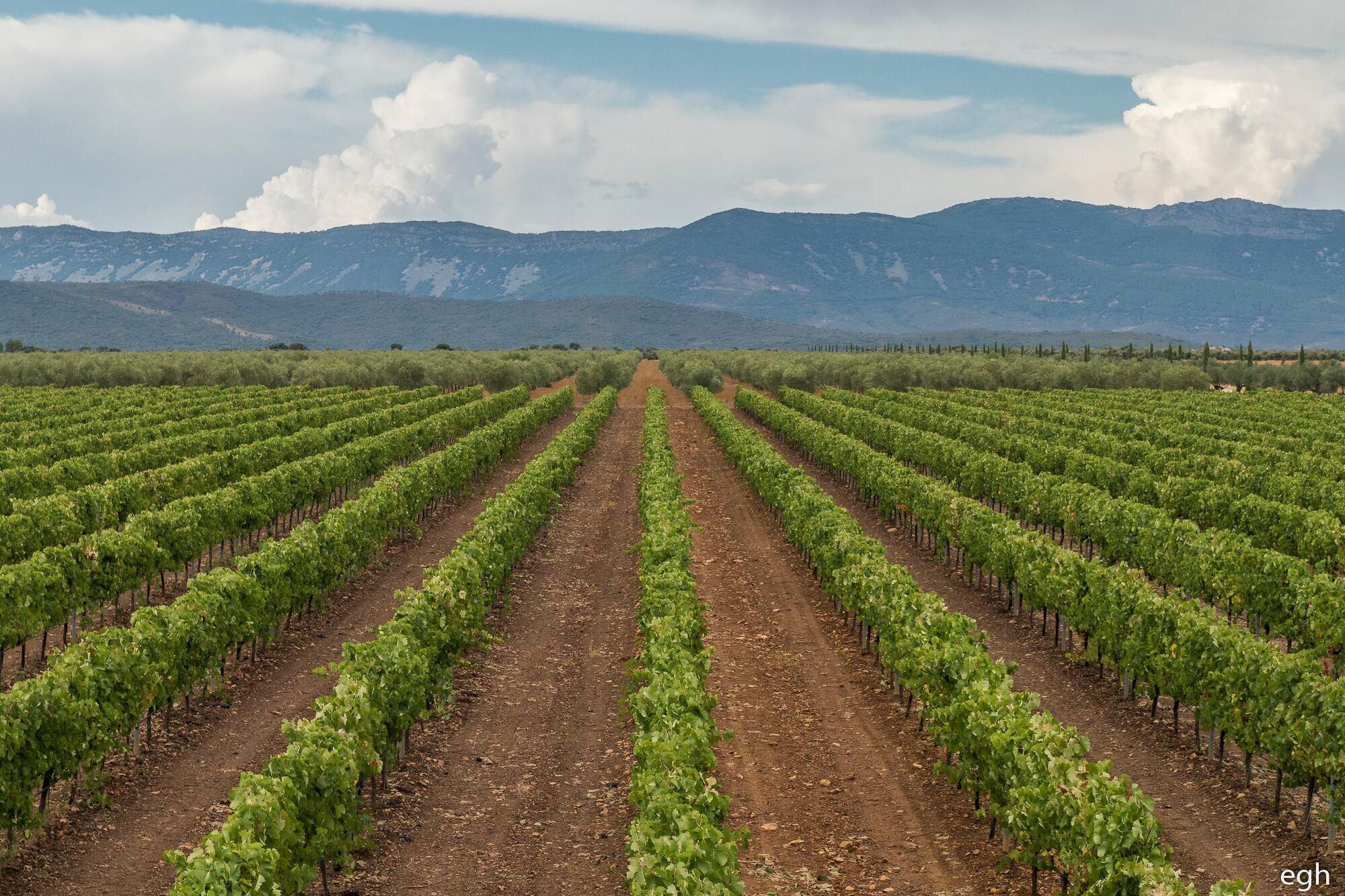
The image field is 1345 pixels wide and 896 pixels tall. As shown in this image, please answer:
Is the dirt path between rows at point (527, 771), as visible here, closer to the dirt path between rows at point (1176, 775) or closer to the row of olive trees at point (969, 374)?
the dirt path between rows at point (1176, 775)

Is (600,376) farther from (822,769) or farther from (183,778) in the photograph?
(183,778)

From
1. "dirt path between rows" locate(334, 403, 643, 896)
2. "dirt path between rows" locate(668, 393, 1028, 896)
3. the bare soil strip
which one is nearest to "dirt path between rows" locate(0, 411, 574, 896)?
the bare soil strip

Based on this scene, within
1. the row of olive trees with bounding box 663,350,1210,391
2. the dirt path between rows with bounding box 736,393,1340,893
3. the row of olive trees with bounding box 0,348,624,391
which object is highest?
the row of olive trees with bounding box 663,350,1210,391

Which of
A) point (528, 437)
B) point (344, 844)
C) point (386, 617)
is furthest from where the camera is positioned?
point (528, 437)

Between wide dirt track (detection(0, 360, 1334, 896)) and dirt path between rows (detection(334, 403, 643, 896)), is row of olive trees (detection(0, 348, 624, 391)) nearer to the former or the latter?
wide dirt track (detection(0, 360, 1334, 896))

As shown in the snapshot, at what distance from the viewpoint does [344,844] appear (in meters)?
11.6

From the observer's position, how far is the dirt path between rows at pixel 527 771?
12.6 metres

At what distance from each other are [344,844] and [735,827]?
4.43m

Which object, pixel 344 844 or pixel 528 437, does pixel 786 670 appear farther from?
pixel 528 437

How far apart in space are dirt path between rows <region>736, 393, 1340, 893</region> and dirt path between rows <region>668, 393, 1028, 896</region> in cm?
227

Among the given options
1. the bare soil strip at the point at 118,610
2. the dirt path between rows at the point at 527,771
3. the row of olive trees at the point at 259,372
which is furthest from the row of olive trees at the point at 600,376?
the dirt path between rows at the point at 527,771

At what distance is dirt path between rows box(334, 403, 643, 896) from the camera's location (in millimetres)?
12594

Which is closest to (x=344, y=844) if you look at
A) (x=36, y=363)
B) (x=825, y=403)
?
(x=825, y=403)

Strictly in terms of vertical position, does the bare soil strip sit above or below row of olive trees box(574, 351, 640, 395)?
below
